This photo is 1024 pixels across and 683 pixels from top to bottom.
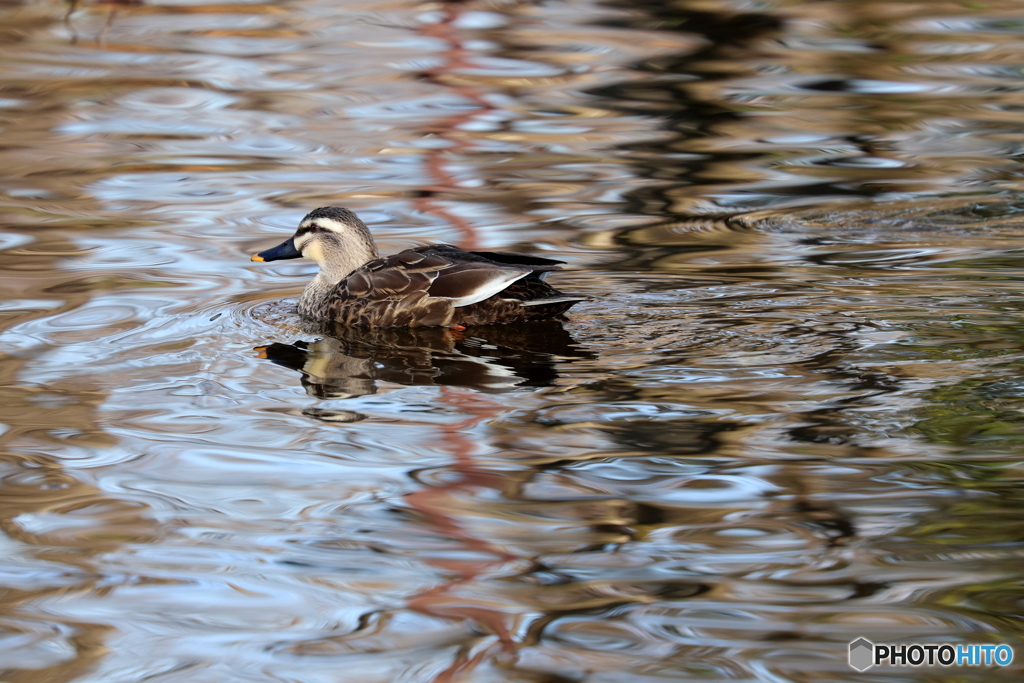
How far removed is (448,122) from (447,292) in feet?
20.7

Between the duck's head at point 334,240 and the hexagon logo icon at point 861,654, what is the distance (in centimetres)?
523

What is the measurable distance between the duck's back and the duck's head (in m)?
0.42

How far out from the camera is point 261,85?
15.5 m

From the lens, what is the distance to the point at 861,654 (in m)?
4.04

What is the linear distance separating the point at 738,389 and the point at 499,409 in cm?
112

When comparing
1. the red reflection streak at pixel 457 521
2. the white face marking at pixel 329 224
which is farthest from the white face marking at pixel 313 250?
the red reflection streak at pixel 457 521

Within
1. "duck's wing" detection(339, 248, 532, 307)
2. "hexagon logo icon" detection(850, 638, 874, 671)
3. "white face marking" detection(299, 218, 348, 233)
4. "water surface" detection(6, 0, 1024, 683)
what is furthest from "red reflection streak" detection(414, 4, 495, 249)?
"hexagon logo icon" detection(850, 638, 874, 671)

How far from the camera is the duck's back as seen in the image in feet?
25.2

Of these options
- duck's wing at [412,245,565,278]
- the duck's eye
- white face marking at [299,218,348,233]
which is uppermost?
white face marking at [299,218,348,233]

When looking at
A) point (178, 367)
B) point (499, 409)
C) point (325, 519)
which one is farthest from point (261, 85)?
point (325, 519)

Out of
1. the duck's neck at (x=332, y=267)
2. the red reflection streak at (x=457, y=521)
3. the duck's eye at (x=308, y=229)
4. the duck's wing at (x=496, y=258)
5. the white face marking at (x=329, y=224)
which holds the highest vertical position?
→ the white face marking at (x=329, y=224)

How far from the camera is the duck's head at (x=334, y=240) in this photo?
8.65 metres

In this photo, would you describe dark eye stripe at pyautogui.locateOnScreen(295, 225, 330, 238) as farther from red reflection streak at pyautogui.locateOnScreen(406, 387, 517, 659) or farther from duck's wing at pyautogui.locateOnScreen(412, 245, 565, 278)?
red reflection streak at pyautogui.locateOnScreen(406, 387, 517, 659)

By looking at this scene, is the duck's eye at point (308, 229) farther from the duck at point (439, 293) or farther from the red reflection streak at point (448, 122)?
the red reflection streak at point (448, 122)
